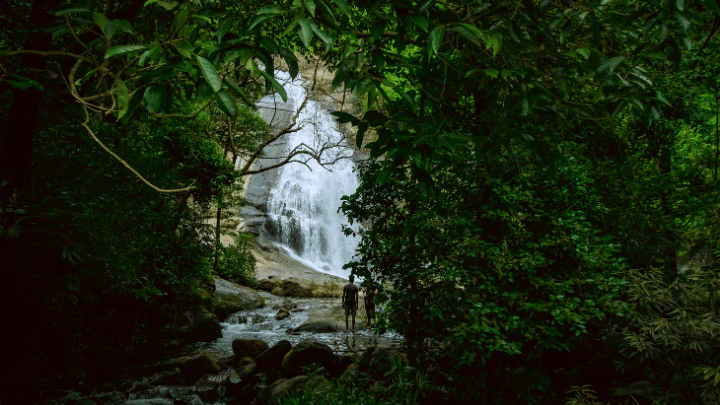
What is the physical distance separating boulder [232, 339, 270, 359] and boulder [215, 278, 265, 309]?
506cm

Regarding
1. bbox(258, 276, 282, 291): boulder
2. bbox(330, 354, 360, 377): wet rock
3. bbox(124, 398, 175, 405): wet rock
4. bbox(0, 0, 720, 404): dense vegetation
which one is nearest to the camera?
bbox(0, 0, 720, 404): dense vegetation

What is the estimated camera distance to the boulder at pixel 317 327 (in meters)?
12.8

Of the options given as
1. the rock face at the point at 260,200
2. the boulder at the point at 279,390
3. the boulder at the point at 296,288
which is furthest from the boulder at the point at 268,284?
the boulder at the point at 279,390

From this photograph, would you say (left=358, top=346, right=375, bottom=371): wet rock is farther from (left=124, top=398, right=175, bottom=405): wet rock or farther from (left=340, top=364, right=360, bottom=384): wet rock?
(left=124, top=398, right=175, bottom=405): wet rock

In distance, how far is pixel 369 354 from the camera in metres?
7.26

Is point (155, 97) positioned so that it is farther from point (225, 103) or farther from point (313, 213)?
point (313, 213)

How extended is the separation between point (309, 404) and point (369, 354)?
1.91m

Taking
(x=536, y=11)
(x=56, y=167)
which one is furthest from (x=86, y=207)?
(x=536, y=11)

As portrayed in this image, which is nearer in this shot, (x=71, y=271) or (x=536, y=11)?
(x=536, y=11)

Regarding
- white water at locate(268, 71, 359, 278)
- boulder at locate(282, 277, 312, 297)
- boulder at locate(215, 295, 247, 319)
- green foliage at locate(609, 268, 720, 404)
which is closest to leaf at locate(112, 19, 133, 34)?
green foliage at locate(609, 268, 720, 404)

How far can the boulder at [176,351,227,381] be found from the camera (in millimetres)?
8750

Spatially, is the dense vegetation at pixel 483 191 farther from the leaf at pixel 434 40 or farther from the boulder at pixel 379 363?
the boulder at pixel 379 363

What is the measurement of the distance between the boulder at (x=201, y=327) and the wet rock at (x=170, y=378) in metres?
2.75

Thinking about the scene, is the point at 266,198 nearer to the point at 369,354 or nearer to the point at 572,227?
the point at 369,354
